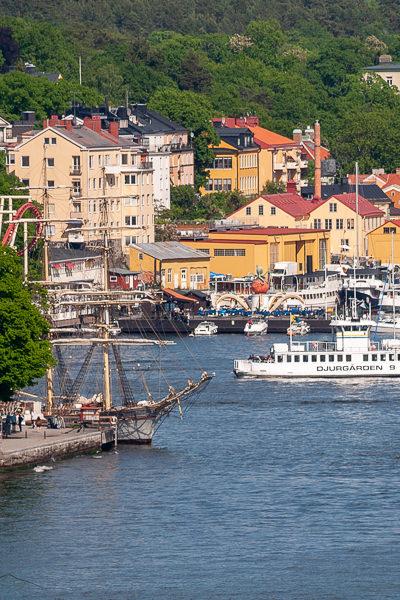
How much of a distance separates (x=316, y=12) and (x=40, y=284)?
128128 millimetres

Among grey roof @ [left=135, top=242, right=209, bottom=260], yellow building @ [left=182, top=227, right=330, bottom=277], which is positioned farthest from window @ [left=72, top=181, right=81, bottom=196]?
yellow building @ [left=182, top=227, right=330, bottom=277]

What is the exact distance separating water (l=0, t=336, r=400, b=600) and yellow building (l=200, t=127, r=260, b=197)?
55.9m

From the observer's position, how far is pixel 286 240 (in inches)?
4003

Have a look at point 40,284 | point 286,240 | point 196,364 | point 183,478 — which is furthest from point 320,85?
point 183,478

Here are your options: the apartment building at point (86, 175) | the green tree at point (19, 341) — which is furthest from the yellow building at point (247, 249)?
the green tree at point (19, 341)

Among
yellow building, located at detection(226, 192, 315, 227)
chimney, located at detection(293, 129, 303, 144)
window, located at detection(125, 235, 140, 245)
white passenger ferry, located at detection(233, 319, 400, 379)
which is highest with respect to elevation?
chimney, located at detection(293, 129, 303, 144)

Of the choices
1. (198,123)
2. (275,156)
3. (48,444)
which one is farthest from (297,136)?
(48,444)

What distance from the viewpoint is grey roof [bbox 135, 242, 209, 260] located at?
97625 millimetres

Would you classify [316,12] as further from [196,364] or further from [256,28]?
[196,364]

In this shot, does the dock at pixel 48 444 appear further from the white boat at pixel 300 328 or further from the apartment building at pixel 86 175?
the apartment building at pixel 86 175

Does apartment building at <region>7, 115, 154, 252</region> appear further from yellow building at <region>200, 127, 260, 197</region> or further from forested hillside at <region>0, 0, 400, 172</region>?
yellow building at <region>200, 127, 260, 197</region>

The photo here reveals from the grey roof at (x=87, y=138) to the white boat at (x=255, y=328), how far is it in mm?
16573

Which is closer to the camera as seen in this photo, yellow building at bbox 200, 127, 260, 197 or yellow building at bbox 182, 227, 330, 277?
yellow building at bbox 182, 227, 330, 277

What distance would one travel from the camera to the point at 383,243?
354 ft
